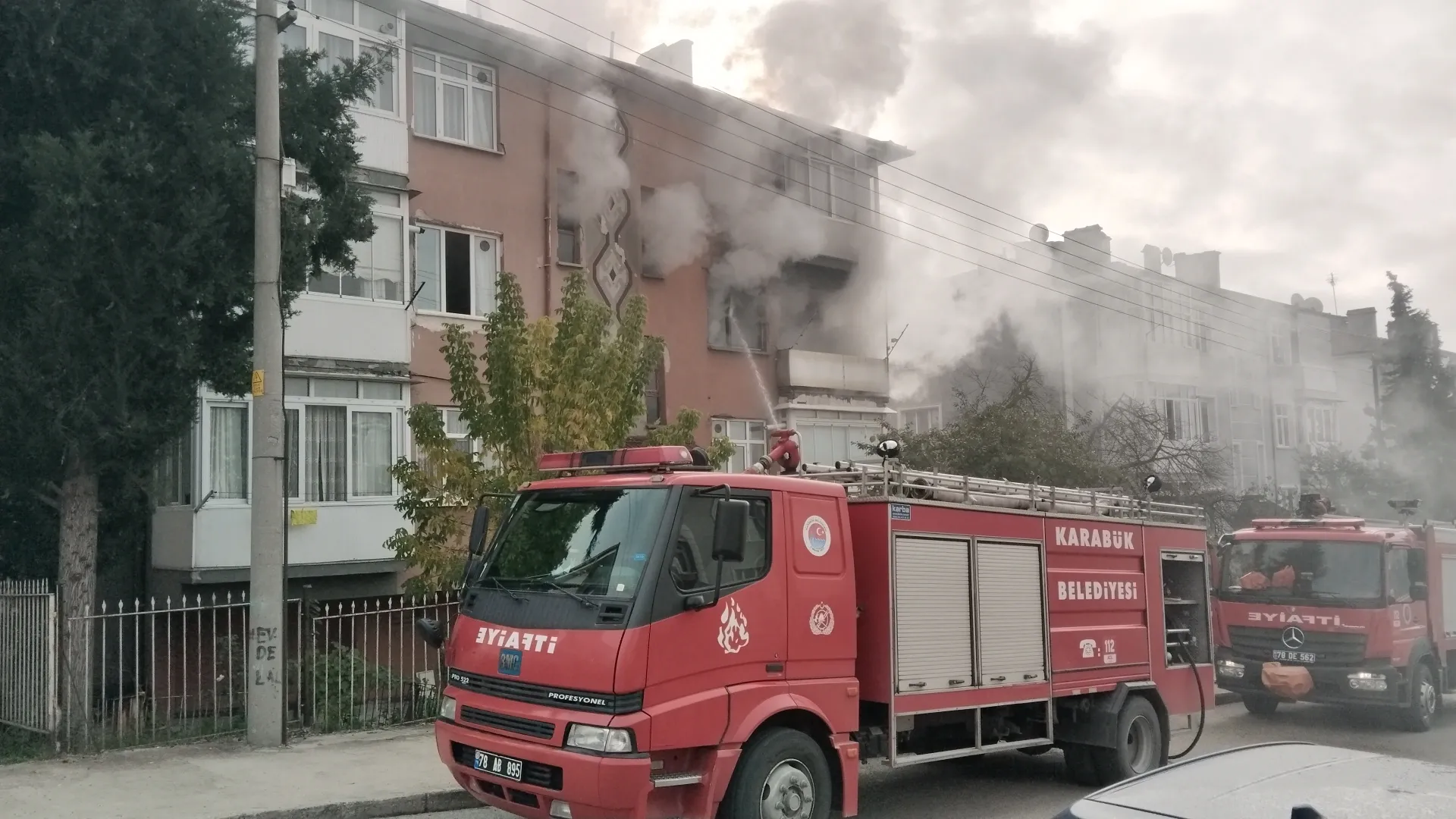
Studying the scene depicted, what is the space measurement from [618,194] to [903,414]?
10.4m

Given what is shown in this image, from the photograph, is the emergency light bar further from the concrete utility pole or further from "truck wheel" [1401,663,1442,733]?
"truck wheel" [1401,663,1442,733]

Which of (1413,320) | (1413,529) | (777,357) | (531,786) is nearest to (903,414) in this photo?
(777,357)

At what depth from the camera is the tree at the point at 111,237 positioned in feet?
30.6

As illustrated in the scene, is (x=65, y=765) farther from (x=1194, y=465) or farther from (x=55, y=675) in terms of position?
(x=1194, y=465)

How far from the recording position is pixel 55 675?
895 centimetres

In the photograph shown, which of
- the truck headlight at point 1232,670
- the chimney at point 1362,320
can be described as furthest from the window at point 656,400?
the chimney at point 1362,320

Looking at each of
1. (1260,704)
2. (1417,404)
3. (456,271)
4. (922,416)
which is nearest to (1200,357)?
(922,416)

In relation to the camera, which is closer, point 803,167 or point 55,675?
point 55,675

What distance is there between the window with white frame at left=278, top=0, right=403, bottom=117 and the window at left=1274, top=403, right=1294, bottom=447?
31.9 m

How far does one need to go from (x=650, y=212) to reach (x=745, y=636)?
48.1 feet

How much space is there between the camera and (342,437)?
15234 mm

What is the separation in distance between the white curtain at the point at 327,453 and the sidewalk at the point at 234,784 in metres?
5.78

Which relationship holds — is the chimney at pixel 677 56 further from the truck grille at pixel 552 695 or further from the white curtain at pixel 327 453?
the truck grille at pixel 552 695

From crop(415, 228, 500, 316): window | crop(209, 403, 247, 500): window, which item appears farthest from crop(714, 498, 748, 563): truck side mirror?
crop(415, 228, 500, 316): window
